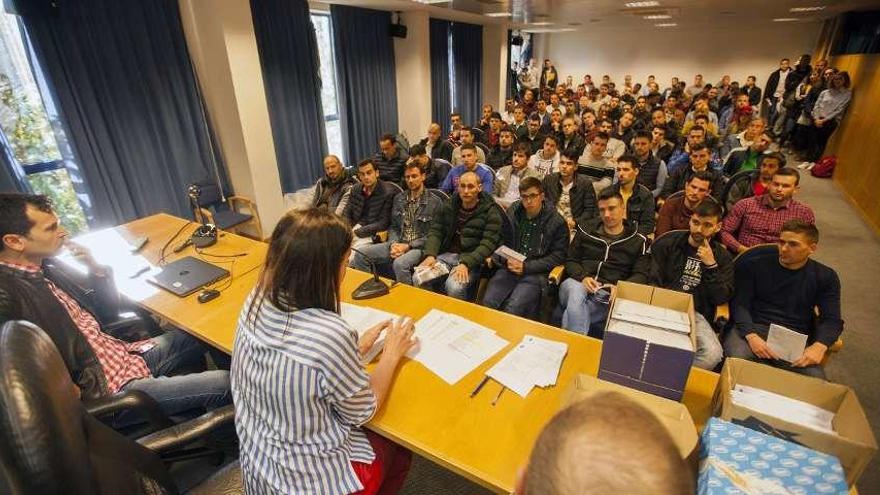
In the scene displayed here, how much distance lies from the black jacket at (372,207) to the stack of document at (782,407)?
114 inches

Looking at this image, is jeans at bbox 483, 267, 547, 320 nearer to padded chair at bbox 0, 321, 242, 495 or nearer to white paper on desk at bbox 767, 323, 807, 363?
white paper on desk at bbox 767, 323, 807, 363

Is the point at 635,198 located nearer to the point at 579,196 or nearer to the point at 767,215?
the point at 579,196

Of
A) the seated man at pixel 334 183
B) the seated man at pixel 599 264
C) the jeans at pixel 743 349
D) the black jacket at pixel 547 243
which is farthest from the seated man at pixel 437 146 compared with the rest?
the jeans at pixel 743 349

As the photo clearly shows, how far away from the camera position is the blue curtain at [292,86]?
4953mm

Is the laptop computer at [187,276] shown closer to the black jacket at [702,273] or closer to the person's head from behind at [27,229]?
the person's head from behind at [27,229]

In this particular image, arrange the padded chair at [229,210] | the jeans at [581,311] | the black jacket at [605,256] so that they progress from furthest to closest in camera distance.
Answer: the padded chair at [229,210], the black jacket at [605,256], the jeans at [581,311]

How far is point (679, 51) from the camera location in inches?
500

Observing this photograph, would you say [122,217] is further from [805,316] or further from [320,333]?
[805,316]

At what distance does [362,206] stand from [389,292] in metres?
1.82

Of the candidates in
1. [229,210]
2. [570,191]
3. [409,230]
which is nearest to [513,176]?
[570,191]

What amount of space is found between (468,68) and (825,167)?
6828 mm

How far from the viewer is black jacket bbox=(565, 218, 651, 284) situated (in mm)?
2576

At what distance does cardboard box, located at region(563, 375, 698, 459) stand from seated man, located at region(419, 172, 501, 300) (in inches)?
62.5

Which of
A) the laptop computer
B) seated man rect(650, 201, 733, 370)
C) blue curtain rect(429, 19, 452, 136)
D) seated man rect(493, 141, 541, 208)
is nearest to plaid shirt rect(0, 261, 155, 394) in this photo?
the laptop computer
